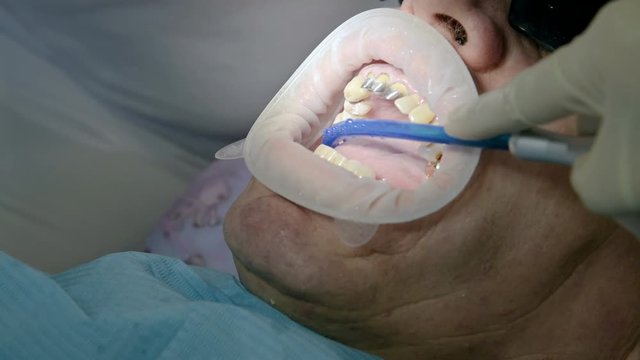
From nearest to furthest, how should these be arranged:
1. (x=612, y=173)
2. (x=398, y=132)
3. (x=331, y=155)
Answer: (x=612, y=173), (x=398, y=132), (x=331, y=155)

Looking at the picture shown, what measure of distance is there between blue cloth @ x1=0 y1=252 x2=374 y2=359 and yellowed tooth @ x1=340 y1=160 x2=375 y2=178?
27 centimetres

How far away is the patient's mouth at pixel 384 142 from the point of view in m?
1.01

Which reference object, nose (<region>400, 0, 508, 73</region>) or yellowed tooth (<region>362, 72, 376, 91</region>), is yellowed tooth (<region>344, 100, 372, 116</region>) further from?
nose (<region>400, 0, 508, 73</region>)

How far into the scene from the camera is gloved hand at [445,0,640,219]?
21.7 inches

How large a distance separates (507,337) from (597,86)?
0.53 meters

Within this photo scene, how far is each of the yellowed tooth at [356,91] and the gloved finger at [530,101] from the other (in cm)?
32

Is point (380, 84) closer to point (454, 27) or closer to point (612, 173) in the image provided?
point (454, 27)

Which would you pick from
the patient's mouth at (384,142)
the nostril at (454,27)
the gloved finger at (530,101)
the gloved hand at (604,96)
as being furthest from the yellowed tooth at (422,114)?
the gloved hand at (604,96)

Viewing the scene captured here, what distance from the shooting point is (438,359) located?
104 cm

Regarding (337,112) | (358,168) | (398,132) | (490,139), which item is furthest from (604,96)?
(337,112)

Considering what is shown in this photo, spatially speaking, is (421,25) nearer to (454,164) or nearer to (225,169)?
(454,164)

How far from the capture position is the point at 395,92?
1034 mm

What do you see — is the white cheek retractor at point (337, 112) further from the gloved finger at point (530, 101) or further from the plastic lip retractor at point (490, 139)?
the gloved finger at point (530, 101)

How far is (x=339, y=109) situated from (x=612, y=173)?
62cm
